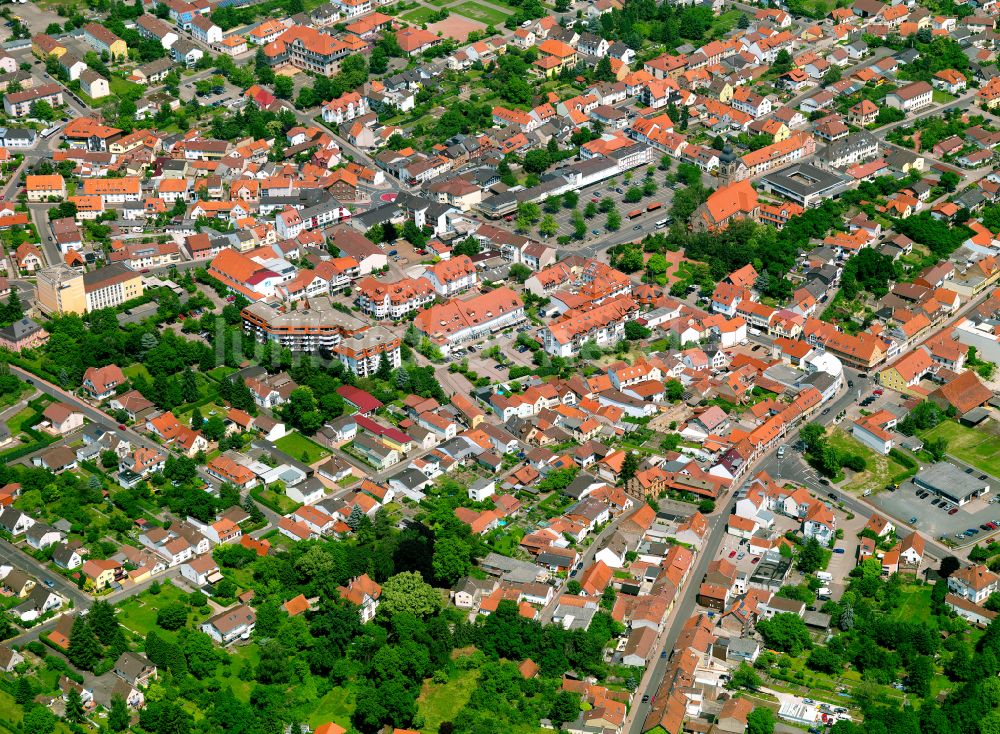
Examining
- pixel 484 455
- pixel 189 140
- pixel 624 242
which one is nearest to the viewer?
pixel 484 455

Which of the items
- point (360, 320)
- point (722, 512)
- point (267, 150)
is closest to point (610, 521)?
point (722, 512)

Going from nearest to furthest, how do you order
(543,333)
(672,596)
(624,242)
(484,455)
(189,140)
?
(672,596), (484,455), (543,333), (624,242), (189,140)

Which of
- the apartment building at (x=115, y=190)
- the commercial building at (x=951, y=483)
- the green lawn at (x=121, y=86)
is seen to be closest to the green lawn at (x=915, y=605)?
the commercial building at (x=951, y=483)

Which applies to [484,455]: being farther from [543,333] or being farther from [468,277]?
[468,277]

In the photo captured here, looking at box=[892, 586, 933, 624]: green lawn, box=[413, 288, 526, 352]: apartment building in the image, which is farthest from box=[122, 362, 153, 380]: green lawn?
box=[892, 586, 933, 624]: green lawn

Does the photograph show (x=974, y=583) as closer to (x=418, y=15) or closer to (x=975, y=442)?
(x=975, y=442)

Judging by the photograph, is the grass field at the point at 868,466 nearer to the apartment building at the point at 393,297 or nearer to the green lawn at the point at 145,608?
the apartment building at the point at 393,297

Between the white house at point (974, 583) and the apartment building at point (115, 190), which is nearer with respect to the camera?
the white house at point (974, 583)
